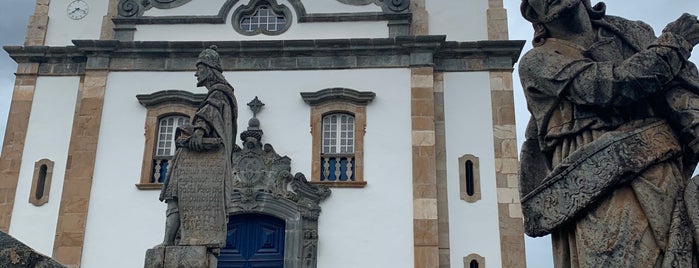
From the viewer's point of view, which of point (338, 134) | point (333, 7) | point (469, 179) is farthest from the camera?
point (333, 7)

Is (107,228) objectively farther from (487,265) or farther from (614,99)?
(614,99)

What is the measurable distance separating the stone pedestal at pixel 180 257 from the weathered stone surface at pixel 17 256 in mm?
3419

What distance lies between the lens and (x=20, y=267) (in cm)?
381

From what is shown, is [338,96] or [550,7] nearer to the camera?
[550,7]

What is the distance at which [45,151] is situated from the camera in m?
15.4

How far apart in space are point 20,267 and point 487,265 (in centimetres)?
1125

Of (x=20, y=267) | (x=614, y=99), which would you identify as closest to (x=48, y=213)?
(x=20, y=267)

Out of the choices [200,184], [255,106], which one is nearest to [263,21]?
[255,106]

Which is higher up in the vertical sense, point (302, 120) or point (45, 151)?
point (302, 120)

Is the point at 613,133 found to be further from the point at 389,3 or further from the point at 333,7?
the point at 333,7

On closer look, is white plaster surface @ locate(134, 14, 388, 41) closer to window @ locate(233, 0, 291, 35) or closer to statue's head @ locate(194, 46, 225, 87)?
window @ locate(233, 0, 291, 35)

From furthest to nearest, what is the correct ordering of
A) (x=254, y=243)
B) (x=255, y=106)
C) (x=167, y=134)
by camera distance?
(x=167, y=134) < (x=255, y=106) < (x=254, y=243)

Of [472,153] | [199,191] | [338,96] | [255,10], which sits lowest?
[199,191]

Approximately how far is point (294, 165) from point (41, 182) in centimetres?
533
